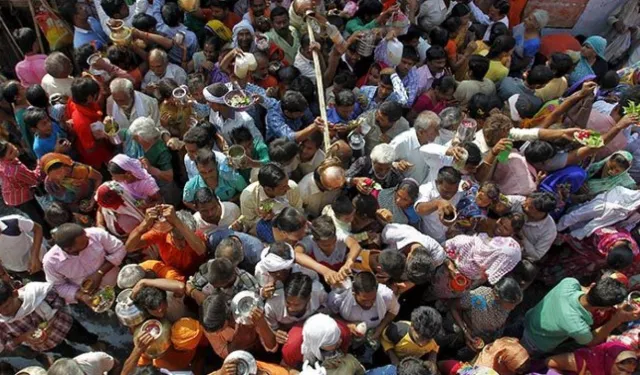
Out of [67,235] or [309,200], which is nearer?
[67,235]

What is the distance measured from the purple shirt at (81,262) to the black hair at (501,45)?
4904 millimetres

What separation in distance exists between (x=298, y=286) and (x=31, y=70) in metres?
4.22

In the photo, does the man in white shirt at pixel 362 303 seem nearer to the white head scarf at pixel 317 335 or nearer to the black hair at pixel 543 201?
the white head scarf at pixel 317 335

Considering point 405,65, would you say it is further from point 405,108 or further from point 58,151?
point 58,151

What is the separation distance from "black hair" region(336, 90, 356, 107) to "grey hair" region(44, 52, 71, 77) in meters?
2.91

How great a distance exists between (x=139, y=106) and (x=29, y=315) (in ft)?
7.31

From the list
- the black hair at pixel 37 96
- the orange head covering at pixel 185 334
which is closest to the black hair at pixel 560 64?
the orange head covering at pixel 185 334

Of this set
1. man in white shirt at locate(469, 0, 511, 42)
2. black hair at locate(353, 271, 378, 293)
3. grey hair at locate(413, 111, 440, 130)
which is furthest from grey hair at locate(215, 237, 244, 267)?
man in white shirt at locate(469, 0, 511, 42)

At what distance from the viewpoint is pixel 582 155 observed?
4895 millimetres

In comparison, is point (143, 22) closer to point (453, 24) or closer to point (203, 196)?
point (203, 196)

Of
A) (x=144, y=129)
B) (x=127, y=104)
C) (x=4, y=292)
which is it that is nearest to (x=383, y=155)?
(x=144, y=129)

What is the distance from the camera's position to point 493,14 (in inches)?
276

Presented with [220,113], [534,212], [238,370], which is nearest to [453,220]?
[534,212]

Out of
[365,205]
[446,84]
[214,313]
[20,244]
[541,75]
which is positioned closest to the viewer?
[214,313]
